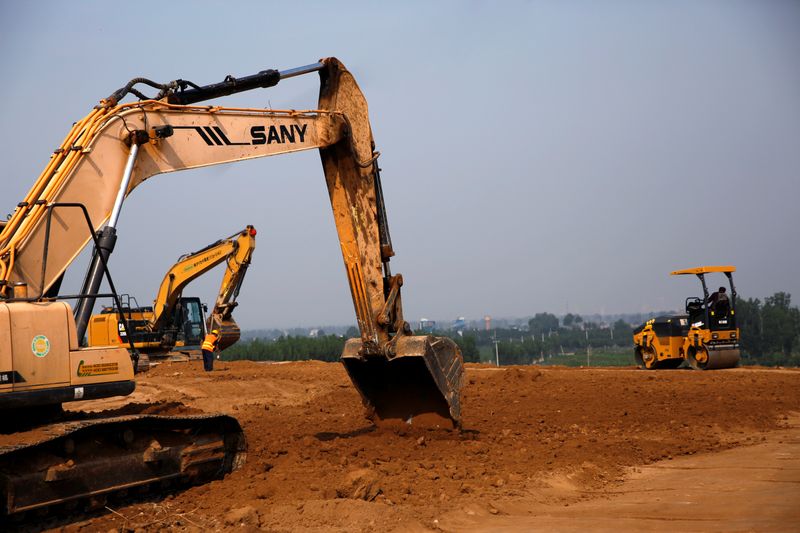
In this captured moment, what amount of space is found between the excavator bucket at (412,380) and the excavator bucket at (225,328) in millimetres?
11721

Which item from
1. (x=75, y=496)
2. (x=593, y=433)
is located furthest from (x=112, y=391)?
(x=593, y=433)

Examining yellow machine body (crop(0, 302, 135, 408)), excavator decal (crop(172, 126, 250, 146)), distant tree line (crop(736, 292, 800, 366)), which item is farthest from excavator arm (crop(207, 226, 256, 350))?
distant tree line (crop(736, 292, 800, 366))

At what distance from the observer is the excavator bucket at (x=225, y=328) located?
21531 mm

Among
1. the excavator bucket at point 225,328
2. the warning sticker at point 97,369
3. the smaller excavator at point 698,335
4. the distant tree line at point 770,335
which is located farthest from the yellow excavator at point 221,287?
the distant tree line at point 770,335

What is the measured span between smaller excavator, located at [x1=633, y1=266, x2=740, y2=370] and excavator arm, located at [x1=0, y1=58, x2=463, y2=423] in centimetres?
1266

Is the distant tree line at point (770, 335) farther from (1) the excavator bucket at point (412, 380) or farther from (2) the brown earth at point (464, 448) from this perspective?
(1) the excavator bucket at point (412, 380)

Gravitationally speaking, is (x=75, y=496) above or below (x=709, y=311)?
below

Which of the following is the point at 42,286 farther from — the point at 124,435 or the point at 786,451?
the point at 786,451

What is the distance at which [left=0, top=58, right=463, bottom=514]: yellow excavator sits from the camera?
6852mm

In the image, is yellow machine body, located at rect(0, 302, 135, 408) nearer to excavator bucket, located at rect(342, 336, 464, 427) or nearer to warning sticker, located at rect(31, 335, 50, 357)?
warning sticker, located at rect(31, 335, 50, 357)

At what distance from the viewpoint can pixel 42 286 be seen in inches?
283

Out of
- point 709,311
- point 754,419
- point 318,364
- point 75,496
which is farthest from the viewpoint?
point 318,364

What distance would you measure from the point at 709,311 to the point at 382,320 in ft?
45.2

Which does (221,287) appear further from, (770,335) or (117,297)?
(770,335)
